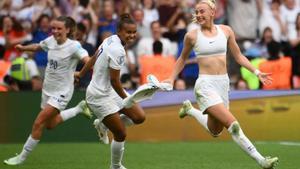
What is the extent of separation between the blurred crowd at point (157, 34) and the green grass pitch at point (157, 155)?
6.92 feet

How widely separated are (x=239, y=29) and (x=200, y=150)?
5.17 meters

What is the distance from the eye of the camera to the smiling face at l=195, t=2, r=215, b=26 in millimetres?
11852

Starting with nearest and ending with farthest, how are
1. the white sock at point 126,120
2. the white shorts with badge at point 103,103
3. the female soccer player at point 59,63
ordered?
1. the white shorts with badge at point 103,103
2. the white sock at point 126,120
3. the female soccer player at point 59,63

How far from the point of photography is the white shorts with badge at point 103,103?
1147cm

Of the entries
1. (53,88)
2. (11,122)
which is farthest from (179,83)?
(53,88)

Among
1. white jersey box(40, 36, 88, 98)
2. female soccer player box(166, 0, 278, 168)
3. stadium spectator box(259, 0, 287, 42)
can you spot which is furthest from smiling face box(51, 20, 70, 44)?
stadium spectator box(259, 0, 287, 42)

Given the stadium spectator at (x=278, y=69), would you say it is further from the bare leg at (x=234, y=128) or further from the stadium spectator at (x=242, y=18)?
the bare leg at (x=234, y=128)

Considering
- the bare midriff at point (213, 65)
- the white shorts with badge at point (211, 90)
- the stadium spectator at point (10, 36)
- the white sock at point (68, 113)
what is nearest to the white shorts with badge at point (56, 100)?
the white sock at point (68, 113)

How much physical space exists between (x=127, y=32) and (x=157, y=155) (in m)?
4.24

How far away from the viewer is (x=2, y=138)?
1775 cm

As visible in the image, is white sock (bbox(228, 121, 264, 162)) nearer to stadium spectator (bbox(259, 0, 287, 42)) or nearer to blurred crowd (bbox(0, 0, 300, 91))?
blurred crowd (bbox(0, 0, 300, 91))

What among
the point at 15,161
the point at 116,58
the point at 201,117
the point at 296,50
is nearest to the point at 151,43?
the point at 296,50

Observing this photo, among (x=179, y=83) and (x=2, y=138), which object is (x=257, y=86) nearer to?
(x=179, y=83)

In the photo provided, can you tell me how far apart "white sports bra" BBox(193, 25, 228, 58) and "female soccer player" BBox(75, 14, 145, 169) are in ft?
3.53
